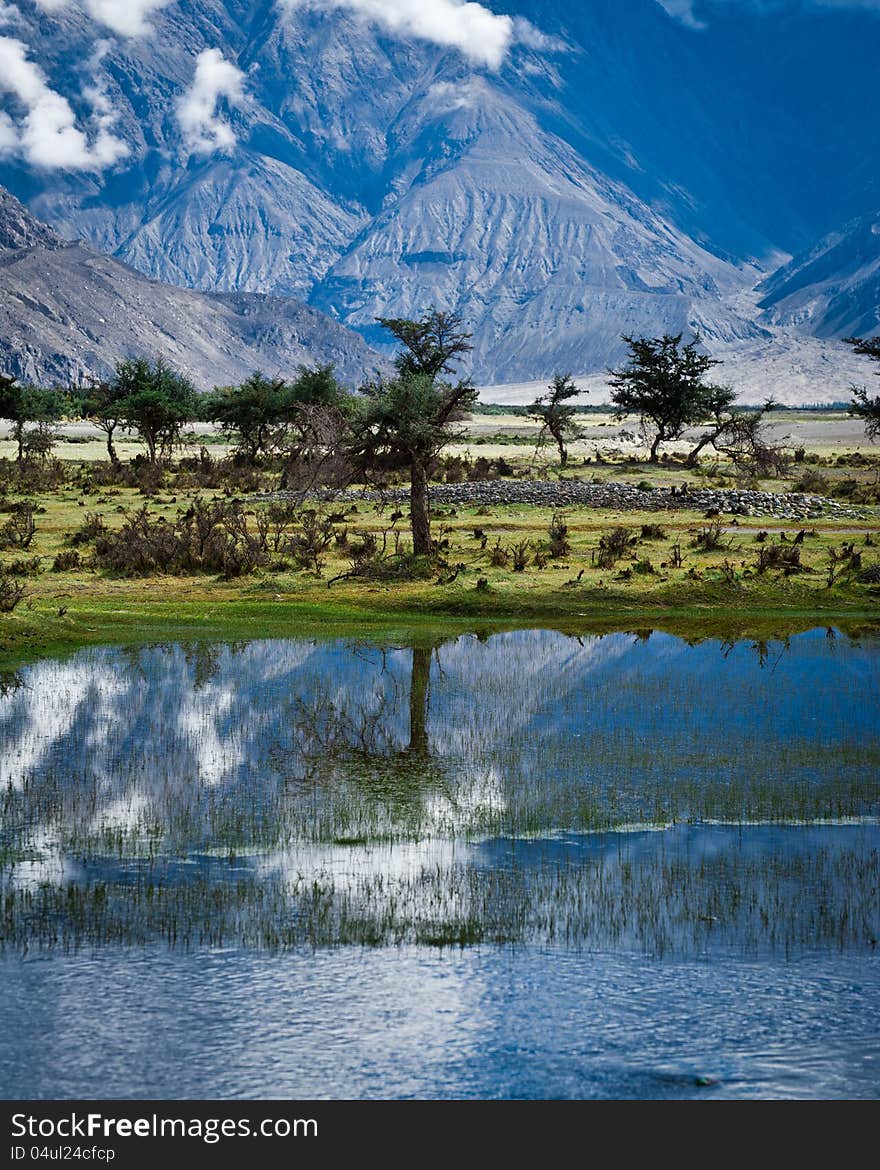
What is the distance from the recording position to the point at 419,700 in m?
21.8

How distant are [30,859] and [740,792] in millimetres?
7495

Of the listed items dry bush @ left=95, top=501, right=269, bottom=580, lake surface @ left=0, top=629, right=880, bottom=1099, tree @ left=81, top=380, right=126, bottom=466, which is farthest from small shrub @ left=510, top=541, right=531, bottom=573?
tree @ left=81, top=380, right=126, bottom=466

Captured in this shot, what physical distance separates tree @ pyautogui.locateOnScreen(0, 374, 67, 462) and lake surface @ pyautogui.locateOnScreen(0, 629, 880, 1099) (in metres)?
61.3

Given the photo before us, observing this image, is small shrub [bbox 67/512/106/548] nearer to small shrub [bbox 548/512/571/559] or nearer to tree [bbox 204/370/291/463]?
small shrub [bbox 548/512/571/559]

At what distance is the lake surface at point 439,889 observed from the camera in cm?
1016

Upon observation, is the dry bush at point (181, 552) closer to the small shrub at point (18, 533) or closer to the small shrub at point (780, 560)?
the small shrub at point (18, 533)

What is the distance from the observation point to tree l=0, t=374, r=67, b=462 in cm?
8139

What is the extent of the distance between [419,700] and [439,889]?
28.3 ft

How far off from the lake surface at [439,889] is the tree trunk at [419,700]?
7 cm

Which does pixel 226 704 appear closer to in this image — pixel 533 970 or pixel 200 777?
pixel 200 777

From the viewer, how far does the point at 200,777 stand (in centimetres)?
1694

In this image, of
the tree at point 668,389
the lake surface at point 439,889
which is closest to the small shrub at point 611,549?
the lake surface at point 439,889

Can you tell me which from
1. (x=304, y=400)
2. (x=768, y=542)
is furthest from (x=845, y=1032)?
(x=304, y=400)

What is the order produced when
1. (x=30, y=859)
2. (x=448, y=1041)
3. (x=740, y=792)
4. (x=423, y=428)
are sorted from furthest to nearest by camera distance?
(x=423, y=428), (x=740, y=792), (x=30, y=859), (x=448, y=1041)
